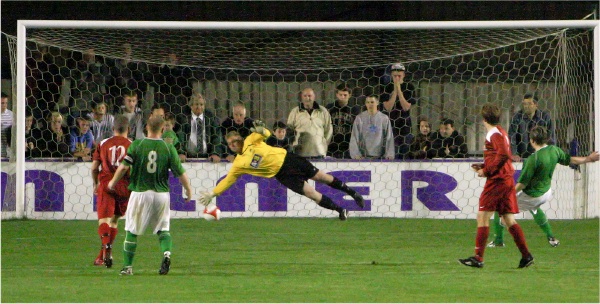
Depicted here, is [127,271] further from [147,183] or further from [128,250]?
[147,183]

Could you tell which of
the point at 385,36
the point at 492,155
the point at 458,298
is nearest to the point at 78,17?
the point at 385,36

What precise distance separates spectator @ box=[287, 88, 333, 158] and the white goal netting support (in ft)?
1.01

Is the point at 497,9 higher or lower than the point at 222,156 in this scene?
higher

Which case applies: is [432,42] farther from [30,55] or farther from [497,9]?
[30,55]

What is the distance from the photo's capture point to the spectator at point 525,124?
14.3 metres

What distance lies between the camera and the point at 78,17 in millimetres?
17719

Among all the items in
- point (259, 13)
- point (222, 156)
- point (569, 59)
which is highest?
point (259, 13)

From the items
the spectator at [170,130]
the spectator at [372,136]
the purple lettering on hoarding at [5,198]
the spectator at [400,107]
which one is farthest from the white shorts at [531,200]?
the purple lettering on hoarding at [5,198]

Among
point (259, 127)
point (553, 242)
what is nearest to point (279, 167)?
point (259, 127)

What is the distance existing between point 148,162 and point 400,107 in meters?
7.08

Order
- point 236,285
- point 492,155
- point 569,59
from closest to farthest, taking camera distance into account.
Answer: point 236,285 < point 492,155 < point 569,59

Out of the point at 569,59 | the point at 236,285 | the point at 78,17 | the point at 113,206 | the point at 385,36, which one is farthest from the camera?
the point at 78,17

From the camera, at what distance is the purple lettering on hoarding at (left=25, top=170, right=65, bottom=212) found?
571 inches

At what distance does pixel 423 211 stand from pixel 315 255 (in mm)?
4682
